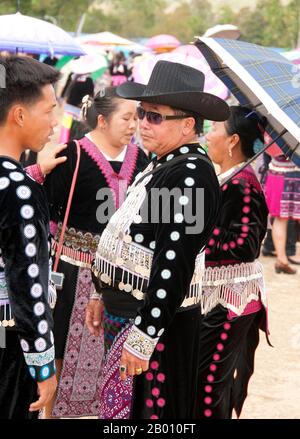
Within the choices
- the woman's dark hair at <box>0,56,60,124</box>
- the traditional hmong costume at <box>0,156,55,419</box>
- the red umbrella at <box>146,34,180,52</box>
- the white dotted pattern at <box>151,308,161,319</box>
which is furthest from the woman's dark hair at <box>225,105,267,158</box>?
the red umbrella at <box>146,34,180,52</box>

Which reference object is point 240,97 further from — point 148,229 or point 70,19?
point 70,19

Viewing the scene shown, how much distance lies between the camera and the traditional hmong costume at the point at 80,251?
4.61 m

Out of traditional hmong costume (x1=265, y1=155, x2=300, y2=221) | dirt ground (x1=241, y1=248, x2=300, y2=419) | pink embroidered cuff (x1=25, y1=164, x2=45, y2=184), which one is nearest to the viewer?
pink embroidered cuff (x1=25, y1=164, x2=45, y2=184)

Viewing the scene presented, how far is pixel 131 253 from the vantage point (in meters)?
3.51

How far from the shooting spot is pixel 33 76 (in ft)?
10.1

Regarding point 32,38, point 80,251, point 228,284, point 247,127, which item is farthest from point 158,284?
point 32,38

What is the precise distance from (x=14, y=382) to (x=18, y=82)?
3.60 ft

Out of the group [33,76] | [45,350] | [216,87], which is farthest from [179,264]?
[216,87]

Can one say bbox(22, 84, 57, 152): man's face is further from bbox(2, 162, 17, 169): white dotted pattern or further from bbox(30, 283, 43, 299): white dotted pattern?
bbox(30, 283, 43, 299): white dotted pattern

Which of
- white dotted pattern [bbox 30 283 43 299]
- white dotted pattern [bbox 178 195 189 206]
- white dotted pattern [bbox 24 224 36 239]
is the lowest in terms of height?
white dotted pattern [bbox 30 283 43 299]

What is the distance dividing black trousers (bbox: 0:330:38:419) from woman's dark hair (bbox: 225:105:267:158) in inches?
79.2

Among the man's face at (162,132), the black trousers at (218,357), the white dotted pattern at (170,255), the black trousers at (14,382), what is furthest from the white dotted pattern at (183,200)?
the black trousers at (218,357)

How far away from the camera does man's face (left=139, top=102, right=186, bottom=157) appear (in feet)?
11.6

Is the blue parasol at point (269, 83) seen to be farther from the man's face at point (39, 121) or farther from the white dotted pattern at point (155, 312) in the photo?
the man's face at point (39, 121)
